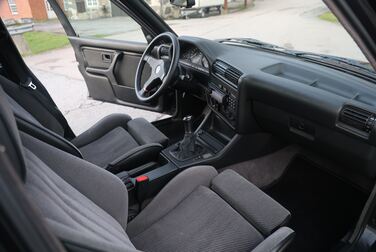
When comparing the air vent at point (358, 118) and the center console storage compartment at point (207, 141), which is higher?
the air vent at point (358, 118)

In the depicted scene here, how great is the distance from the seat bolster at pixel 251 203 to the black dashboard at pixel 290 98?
41 centimetres

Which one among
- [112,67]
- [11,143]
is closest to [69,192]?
[11,143]

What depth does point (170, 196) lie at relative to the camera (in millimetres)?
1529

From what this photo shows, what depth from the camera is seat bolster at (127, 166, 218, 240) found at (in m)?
1.43

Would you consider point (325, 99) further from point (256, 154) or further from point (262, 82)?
point (256, 154)

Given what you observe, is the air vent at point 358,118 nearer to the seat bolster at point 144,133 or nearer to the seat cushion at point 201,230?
the seat cushion at point 201,230

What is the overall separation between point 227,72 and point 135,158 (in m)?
0.71

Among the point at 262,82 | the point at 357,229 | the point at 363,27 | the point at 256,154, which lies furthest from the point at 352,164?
the point at 363,27

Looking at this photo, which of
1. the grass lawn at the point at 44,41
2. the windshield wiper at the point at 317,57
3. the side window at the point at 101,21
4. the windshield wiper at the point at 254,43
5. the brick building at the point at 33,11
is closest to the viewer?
the windshield wiper at the point at 317,57

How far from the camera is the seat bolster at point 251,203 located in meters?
1.37

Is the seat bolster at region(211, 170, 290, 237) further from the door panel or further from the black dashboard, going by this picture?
the door panel

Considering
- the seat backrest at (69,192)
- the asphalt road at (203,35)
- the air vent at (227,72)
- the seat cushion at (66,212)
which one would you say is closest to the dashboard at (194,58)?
the air vent at (227,72)

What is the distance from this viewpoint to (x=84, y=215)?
33.7 inches

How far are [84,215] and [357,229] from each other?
4.19 ft
